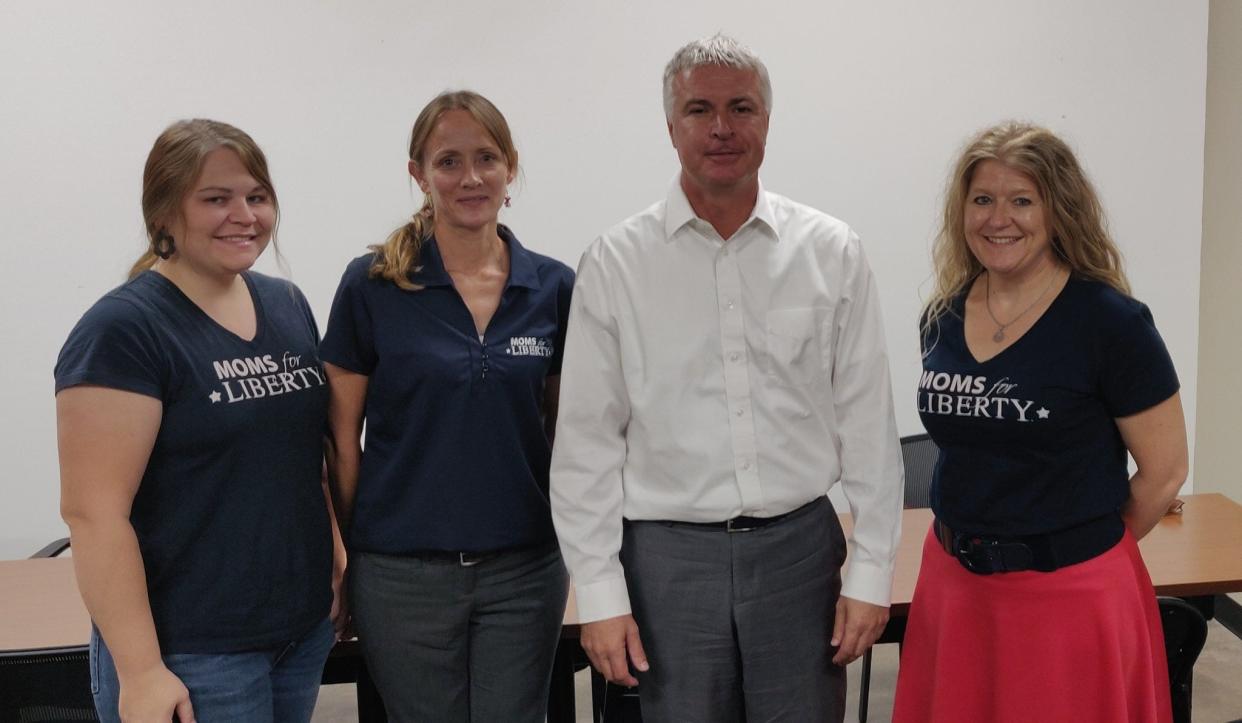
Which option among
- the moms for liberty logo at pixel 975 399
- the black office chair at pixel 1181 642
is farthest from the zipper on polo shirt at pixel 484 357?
the black office chair at pixel 1181 642

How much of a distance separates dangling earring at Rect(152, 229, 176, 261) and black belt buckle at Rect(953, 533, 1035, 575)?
1464 mm

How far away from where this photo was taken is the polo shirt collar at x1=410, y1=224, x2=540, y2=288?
1732 millimetres

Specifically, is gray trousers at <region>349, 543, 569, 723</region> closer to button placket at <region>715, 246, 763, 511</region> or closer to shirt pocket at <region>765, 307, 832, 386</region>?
button placket at <region>715, 246, 763, 511</region>

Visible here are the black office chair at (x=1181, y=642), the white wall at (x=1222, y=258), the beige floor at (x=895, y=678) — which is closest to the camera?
the black office chair at (x=1181, y=642)

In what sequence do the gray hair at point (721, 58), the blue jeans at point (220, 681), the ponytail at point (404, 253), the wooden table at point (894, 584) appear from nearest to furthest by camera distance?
1. the blue jeans at point (220, 681)
2. the gray hair at point (721, 58)
3. the ponytail at point (404, 253)
4. the wooden table at point (894, 584)

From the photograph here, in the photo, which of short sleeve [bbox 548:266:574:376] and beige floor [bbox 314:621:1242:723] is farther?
beige floor [bbox 314:621:1242:723]

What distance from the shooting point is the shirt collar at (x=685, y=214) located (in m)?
1.68

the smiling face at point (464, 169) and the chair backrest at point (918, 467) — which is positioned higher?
the smiling face at point (464, 169)

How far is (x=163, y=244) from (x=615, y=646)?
0.99m

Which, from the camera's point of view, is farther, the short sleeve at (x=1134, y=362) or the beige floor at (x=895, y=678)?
the beige floor at (x=895, y=678)

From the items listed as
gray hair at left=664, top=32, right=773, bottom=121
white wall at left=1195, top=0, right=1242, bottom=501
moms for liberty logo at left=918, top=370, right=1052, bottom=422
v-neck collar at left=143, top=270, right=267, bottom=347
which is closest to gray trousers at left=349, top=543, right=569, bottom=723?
v-neck collar at left=143, top=270, right=267, bottom=347

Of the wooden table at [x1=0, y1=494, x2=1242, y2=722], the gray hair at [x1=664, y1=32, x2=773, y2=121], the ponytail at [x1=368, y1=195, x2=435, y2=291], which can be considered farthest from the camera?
the wooden table at [x1=0, y1=494, x2=1242, y2=722]

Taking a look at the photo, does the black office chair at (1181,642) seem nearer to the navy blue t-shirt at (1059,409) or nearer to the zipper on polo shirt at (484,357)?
the navy blue t-shirt at (1059,409)

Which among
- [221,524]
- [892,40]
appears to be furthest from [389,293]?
[892,40]
